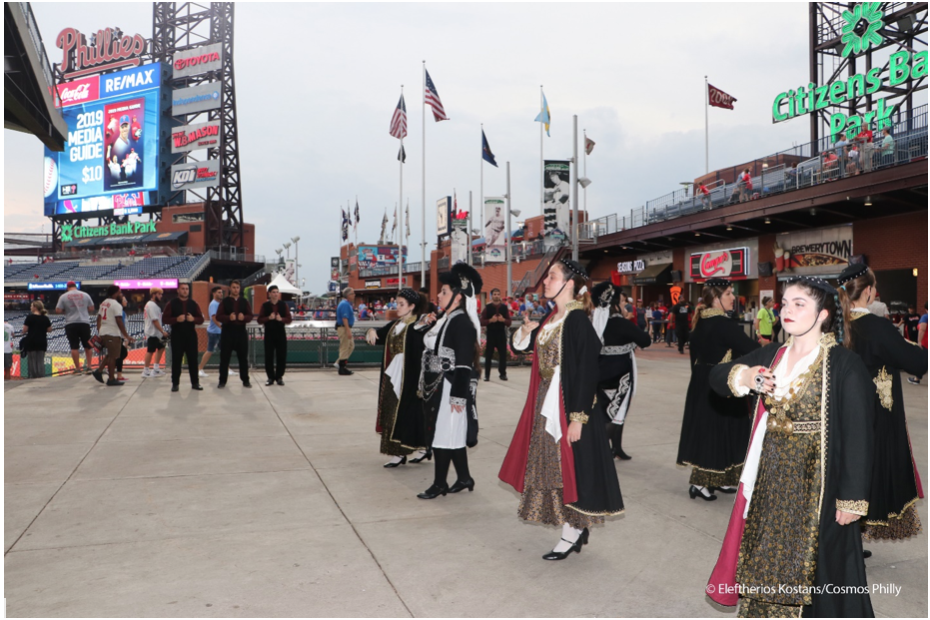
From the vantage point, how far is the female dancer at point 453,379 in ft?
17.1

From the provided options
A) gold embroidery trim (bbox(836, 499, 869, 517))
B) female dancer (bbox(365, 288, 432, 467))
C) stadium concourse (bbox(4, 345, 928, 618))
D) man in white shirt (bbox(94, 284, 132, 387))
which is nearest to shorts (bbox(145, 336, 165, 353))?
man in white shirt (bbox(94, 284, 132, 387))

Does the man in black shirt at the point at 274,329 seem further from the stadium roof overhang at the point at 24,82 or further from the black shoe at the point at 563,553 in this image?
the black shoe at the point at 563,553

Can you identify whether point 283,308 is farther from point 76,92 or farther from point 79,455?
point 76,92

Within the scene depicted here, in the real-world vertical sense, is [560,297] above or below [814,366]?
above

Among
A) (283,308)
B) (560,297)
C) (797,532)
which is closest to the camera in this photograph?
(797,532)

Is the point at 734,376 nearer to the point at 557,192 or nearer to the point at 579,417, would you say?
the point at 579,417

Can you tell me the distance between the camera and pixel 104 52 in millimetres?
64250

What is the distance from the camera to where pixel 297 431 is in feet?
26.8

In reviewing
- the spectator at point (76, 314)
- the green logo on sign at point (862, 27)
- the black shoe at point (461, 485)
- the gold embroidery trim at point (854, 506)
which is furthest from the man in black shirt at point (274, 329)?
the green logo on sign at point (862, 27)

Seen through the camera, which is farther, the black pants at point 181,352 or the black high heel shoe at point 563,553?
the black pants at point 181,352

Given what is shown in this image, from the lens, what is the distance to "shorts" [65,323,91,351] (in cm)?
1273

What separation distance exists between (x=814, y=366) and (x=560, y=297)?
65.0 inches

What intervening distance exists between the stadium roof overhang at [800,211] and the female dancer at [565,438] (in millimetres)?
17349

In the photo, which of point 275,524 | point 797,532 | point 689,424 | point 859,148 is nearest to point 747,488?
point 797,532
